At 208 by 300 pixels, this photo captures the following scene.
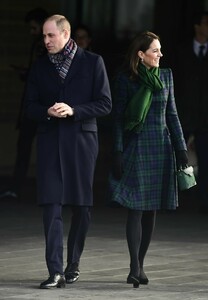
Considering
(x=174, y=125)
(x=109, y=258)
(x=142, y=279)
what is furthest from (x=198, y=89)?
→ (x=142, y=279)

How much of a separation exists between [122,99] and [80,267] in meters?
1.40

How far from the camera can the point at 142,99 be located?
9492 mm

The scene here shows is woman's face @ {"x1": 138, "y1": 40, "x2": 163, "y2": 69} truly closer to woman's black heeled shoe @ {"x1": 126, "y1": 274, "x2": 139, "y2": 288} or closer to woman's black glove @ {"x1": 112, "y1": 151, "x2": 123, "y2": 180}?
woman's black glove @ {"x1": 112, "y1": 151, "x2": 123, "y2": 180}

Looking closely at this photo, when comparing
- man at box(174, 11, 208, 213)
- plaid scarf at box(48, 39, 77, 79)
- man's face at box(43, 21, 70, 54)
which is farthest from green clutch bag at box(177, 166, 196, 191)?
man at box(174, 11, 208, 213)

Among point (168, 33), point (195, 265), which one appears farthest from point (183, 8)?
point (195, 265)

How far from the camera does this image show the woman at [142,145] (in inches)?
375

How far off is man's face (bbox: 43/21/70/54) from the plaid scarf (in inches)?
2.5

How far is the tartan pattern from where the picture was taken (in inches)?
376

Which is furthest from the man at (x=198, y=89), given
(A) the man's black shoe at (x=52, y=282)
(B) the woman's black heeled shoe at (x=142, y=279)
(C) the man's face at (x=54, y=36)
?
(A) the man's black shoe at (x=52, y=282)

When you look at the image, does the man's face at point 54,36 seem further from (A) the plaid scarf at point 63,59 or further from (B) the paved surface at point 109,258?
(B) the paved surface at point 109,258

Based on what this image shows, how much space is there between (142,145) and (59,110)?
718 mm

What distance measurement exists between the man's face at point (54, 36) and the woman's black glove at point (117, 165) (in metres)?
0.81

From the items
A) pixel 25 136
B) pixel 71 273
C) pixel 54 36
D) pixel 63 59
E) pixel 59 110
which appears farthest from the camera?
pixel 25 136

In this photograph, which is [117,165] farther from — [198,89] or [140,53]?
[198,89]
